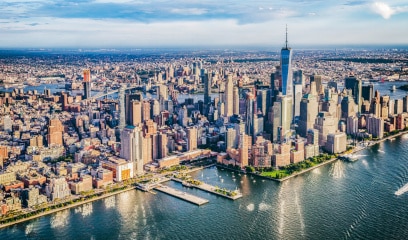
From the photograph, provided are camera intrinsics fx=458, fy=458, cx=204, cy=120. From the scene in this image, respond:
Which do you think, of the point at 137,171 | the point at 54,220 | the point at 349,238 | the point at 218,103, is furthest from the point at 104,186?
the point at 218,103

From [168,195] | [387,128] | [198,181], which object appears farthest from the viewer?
[387,128]

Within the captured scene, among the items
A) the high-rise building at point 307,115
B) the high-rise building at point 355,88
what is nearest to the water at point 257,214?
the high-rise building at point 307,115

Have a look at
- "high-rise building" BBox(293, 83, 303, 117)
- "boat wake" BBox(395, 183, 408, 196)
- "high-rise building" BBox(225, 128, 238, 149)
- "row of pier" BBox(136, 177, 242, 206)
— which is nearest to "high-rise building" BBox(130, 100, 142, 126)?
"high-rise building" BBox(225, 128, 238, 149)

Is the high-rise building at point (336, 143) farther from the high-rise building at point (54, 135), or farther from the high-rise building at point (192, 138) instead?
the high-rise building at point (54, 135)

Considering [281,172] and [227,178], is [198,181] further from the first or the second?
[281,172]

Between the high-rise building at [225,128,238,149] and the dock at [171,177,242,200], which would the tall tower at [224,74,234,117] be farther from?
the dock at [171,177,242,200]

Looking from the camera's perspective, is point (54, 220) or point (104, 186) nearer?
point (54, 220)

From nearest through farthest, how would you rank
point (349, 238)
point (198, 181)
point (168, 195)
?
point (349, 238)
point (168, 195)
point (198, 181)

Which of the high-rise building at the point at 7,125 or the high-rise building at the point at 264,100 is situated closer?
the high-rise building at the point at 7,125
